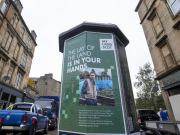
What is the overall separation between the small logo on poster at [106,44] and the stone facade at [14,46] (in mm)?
14230

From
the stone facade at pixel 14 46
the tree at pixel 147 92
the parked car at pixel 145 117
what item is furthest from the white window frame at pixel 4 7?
the tree at pixel 147 92

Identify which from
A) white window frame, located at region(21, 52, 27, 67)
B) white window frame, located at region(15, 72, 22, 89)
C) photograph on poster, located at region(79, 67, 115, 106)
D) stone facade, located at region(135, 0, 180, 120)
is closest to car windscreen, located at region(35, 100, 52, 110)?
white window frame, located at region(15, 72, 22, 89)

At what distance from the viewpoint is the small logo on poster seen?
4.56m

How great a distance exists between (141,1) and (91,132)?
61.1ft

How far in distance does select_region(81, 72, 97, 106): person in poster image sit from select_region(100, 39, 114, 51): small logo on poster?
1.21 meters

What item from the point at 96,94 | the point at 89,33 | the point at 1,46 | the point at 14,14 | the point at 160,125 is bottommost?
the point at 160,125

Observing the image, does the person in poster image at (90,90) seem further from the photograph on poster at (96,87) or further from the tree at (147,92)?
the tree at (147,92)

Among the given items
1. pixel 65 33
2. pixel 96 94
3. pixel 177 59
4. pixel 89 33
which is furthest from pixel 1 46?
pixel 177 59

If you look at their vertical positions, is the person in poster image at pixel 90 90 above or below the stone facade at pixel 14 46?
below

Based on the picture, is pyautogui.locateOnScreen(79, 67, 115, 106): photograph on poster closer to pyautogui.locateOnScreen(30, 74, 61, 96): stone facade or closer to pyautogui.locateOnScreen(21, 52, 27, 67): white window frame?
pyautogui.locateOnScreen(21, 52, 27, 67): white window frame

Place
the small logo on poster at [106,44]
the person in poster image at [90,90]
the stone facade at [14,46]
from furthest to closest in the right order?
the stone facade at [14,46] → the small logo on poster at [106,44] → the person in poster image at [90,90]

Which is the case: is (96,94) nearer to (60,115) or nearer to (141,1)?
(60,115)

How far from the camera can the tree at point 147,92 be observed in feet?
67.5

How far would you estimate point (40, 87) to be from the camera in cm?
4166
